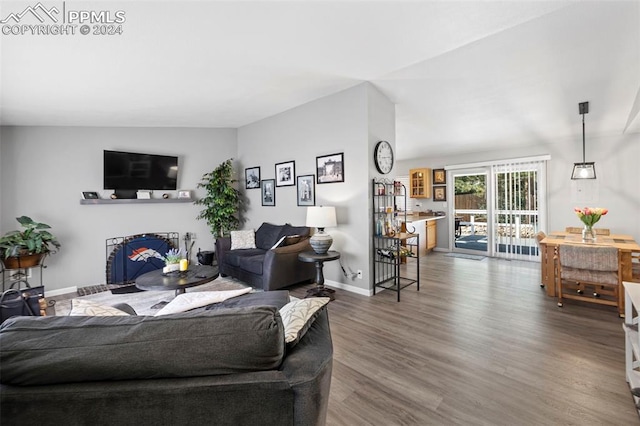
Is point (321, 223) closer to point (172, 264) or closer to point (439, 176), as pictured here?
point (172, 264)

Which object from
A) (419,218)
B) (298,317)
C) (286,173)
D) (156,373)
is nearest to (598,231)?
(419,218)

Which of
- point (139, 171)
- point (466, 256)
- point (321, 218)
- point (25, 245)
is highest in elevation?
point (139, 171)

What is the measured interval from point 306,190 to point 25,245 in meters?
3.86

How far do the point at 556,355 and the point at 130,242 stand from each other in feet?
18.7

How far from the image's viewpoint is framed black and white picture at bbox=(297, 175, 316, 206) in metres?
4.35

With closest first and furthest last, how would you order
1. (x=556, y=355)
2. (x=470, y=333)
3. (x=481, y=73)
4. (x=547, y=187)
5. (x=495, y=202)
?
(x=556, y=355) → (x=470, y=333) → (x=481, y=73) → (x=547, y=187) → (x=495, y=202)

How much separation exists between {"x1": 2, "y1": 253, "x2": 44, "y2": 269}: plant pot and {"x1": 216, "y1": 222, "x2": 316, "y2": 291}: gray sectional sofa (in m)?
2.32

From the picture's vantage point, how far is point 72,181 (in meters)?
4.32

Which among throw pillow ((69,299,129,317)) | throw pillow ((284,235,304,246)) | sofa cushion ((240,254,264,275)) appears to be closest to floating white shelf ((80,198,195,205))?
sofa cushion ((240,254,264,275))

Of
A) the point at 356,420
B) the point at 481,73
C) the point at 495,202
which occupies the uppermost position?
the point at 481,73

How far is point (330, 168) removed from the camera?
4.07 metres

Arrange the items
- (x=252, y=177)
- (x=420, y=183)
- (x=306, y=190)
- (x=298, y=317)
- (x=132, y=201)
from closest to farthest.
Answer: (x=298, y=317) → (x=306, y=190) → (x=132, y=201) → (x=252, y=177) → (x=420, y=183)

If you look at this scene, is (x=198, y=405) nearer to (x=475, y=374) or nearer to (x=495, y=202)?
(x=475, y=374)

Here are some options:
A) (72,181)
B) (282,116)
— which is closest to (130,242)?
(72,181)
